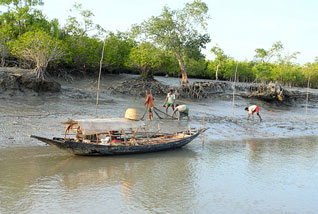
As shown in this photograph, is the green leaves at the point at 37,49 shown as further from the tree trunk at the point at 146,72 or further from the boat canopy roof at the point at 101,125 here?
the boat canopy roof at the point at 101,125

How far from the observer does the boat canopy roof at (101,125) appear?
27.8 feet

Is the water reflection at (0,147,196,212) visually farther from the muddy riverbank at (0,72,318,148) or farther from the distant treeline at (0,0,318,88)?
the distant treeline at (0,0,318,88)

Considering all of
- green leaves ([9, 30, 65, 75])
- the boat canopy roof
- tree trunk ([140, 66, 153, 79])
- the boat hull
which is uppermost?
green leaves ([9, 30, 65, 75])

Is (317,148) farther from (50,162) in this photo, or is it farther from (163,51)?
(163,51)

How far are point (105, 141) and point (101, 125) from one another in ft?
1.79

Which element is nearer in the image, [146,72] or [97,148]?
[97,148]

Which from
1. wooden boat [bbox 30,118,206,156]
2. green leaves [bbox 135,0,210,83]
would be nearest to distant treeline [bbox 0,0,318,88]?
green leaves [bbox 135,0,210,83]

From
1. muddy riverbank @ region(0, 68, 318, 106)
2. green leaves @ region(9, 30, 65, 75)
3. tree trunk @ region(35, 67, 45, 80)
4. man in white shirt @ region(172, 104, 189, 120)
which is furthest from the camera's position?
green leaves @ region(9, 30, 65, 75)

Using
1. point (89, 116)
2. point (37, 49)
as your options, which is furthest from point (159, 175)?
point (37, 49)

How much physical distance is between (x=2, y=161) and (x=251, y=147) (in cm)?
864

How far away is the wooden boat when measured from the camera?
8461mm

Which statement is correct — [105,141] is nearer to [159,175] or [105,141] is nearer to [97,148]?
[97,148]

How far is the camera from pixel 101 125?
Result: 873 cm

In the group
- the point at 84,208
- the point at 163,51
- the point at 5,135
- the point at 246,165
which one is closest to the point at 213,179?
the point at 246,165
